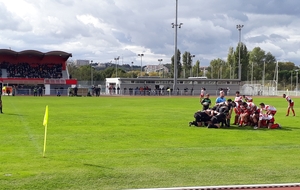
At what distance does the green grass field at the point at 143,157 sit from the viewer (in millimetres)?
8688

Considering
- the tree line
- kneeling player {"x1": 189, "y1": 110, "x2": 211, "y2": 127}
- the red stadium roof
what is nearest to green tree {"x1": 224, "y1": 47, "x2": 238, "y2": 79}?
the tree line

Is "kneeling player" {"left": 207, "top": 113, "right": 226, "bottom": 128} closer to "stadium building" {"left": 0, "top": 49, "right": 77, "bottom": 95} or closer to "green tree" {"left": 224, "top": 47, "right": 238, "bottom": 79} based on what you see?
"stadium building" {"left": 0, "top": 49, "right": 77, "bottom": 95}

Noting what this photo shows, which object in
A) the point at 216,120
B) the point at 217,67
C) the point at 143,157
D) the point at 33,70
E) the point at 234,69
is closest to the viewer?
the point at 143,157

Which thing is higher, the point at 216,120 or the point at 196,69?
the point at 196,69

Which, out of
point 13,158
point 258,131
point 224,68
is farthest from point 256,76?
point 13,158

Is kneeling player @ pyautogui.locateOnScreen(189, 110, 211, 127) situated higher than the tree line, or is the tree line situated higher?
the tree line

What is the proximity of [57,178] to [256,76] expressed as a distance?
127m

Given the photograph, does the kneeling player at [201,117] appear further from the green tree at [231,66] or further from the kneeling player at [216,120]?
the green tree at [231,66]

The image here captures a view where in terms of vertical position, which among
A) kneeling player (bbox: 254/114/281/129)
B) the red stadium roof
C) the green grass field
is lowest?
the green grass field

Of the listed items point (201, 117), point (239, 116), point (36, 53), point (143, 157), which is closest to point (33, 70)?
point (36, 53)

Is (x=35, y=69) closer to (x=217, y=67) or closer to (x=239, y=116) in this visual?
(x=239, y=116)

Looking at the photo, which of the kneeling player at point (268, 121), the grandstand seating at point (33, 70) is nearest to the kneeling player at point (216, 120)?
the kneeling player at point (268, 121)

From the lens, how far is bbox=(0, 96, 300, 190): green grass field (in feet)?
28.5

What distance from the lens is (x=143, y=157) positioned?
1111 centimetres
